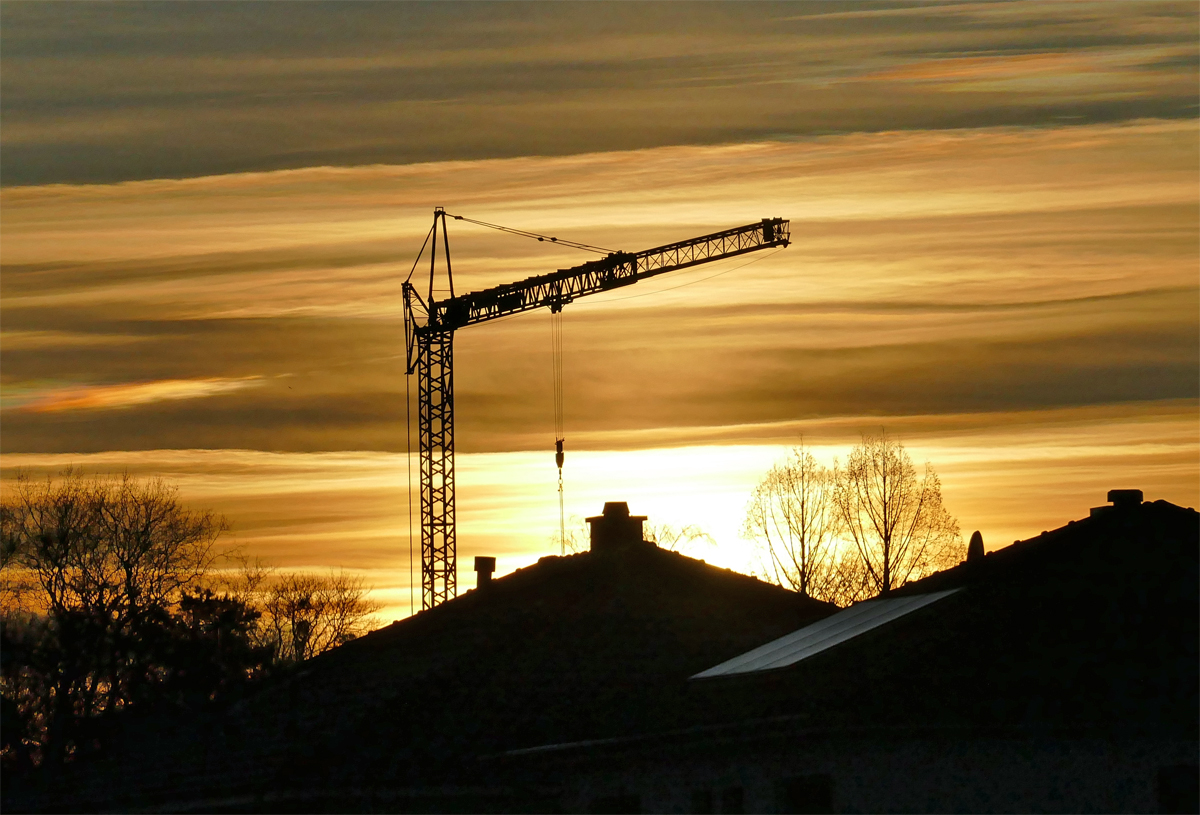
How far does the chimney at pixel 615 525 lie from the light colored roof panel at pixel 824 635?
7.64 meters

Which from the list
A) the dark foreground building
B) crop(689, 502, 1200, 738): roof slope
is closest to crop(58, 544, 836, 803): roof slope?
the dark foreground building

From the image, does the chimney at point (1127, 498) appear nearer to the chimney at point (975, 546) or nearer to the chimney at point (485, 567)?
the chimney at point (975, 546)

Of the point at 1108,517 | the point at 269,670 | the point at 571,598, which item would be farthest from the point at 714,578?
the point at 269,670

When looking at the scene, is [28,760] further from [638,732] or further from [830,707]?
[830,707]

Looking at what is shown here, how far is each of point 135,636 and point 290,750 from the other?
73.3ft

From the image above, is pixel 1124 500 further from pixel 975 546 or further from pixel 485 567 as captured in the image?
pixel 485 567

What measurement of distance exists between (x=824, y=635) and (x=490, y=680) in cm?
697

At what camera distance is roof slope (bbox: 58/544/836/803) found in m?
30.1

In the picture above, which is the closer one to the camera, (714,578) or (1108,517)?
(1108,517)

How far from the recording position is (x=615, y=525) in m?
39.2

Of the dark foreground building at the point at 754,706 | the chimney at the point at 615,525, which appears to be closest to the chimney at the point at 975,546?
the dark foreground building at the point at 754,706

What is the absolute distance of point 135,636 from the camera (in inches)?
2052

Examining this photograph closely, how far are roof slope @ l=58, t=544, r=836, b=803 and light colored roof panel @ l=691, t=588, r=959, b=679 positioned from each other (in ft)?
4.62

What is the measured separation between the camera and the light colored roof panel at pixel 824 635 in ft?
88.5
